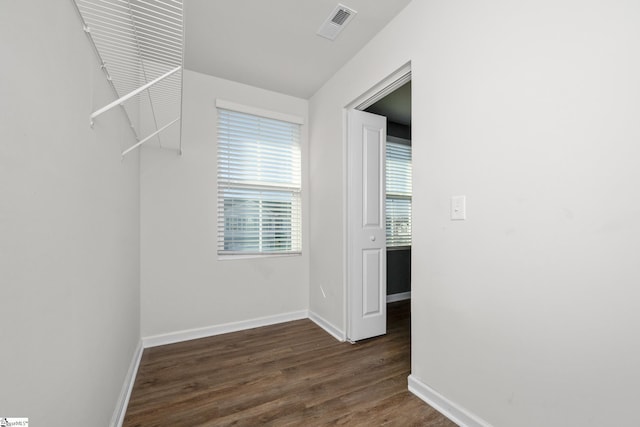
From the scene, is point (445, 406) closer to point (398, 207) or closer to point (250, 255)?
point (250, 255)

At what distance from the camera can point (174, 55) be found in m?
1.19

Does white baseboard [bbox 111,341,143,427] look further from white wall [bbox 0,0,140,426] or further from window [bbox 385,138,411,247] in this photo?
window [bbox 385,138,411,247]

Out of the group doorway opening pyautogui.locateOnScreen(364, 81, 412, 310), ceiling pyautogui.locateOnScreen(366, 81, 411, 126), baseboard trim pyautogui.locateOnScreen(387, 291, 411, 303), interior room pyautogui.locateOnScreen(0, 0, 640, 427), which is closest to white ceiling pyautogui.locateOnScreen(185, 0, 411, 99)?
interior room pyautogui.locateOnScreen(0, 0, 640, 427)

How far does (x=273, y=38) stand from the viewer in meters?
2.21

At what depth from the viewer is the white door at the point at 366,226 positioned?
256 cm

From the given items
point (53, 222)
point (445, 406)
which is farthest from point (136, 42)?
point (445, 406)

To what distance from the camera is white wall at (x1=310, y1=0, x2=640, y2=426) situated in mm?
977

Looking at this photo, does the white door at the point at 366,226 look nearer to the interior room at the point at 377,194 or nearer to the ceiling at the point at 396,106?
the interior room at the point at 377,194

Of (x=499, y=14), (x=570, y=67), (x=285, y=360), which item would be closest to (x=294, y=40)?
(x=499, y=14)

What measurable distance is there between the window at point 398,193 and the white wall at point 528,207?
2216 millimetres

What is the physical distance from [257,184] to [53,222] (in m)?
2.24

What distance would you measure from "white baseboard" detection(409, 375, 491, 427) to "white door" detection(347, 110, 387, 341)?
83 centimetres

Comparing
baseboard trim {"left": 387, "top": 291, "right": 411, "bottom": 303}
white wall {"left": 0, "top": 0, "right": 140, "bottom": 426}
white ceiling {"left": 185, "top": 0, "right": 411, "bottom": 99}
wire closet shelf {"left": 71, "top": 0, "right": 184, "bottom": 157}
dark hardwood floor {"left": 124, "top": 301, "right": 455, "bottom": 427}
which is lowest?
baseboard trim {"left": 387, "top": 291, "right": 411, "bottom": 303}

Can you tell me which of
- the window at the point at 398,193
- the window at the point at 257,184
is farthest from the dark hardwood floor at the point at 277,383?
the window at the point at 398,193
